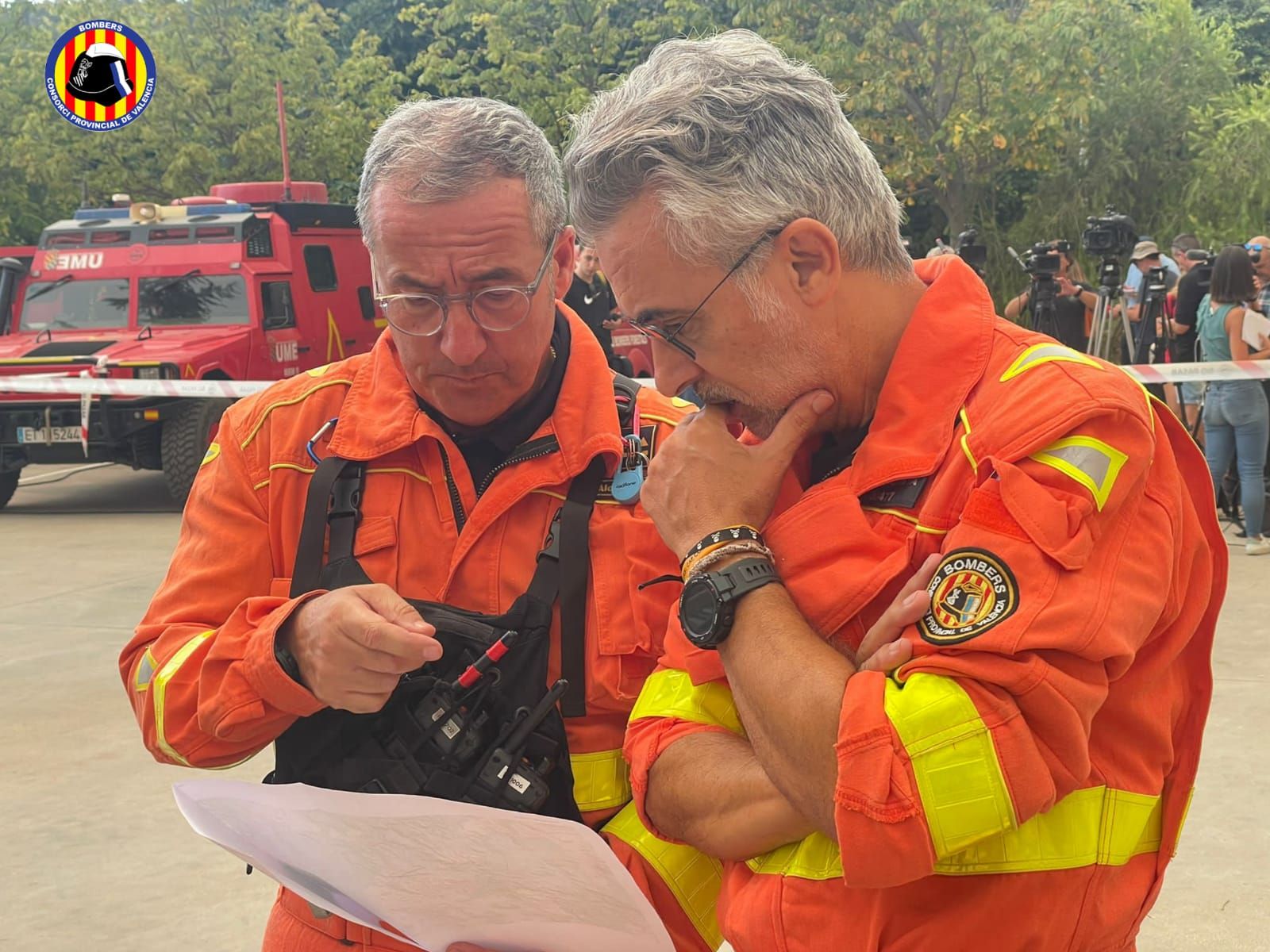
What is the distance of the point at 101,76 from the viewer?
17.7 metres

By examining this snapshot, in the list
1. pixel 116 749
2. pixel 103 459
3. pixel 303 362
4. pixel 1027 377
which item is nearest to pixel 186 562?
pixel 1027 377

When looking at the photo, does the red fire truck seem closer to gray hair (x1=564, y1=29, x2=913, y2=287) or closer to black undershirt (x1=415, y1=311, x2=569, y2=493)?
black undershirt (x1=415, y1=311, x2=569, y2=493)

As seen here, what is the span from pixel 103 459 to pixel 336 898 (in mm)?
9119

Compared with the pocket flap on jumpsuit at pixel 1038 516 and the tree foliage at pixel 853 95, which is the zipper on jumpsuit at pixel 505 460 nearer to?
the pocket flap on jumpsuit at pixel 1038 516

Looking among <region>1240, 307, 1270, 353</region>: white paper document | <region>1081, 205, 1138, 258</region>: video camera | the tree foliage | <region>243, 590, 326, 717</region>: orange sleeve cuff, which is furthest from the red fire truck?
the tree foliage

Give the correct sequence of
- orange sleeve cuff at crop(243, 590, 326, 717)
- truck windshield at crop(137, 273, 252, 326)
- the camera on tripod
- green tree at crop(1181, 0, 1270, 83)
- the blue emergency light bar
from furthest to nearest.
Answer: green tree at crop(1181, 0, 1270, 83) < the blue emergency light bar < truck windshield at crop(137, 273, 252, 326) < the camera on tripod < orange sleeve cuff at crop(243, 590, 326, 717)

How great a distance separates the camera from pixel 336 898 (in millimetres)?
1596

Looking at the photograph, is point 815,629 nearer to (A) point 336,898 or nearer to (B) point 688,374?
(B) point 688,374

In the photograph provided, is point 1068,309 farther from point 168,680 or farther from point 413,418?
point 168,680

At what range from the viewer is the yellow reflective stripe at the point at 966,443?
52.5 inches

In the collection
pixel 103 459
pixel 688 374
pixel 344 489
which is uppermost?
pixel 688 374

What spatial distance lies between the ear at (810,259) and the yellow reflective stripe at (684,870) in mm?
689

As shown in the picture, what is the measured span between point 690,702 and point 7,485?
10.5m

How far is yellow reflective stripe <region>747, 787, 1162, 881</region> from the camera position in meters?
1.29
